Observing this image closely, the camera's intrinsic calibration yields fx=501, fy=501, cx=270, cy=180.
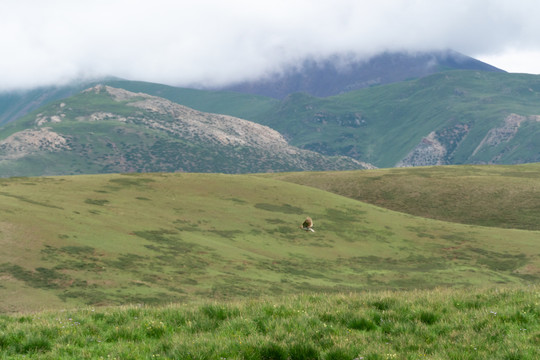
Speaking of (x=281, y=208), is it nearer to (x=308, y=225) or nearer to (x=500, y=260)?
(x=308, y=225)

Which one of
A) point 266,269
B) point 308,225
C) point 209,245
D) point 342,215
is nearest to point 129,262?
point 209,245

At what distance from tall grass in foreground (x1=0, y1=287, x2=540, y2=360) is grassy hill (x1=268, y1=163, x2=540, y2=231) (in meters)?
68.5

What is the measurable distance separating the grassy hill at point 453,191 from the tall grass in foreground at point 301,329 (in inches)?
2697

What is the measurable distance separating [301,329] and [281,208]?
52.2 metres

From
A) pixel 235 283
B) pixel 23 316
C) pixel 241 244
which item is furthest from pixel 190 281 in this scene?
pixel 23 316

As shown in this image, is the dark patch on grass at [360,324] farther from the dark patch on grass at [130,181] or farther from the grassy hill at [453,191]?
the grassy hill at [453,191]

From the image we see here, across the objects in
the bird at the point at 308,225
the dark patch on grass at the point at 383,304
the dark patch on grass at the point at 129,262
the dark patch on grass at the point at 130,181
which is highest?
the dark patch on grass at the point at 383,304

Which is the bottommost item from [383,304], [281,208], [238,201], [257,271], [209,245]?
[257,271]

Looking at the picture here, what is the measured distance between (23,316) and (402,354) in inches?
393

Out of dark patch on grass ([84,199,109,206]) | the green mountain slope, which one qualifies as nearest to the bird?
the green mountain slope

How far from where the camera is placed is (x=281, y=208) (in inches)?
2479

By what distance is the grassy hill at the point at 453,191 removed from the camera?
79938 mm

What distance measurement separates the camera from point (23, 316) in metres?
13.5

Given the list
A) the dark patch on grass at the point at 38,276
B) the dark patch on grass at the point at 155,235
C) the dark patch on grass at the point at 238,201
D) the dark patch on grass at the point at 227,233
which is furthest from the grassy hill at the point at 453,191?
the dark patch on grass at the point at 38,276
